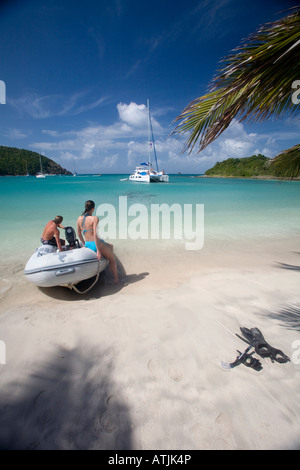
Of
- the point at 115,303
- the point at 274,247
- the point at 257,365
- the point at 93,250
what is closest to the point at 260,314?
the point at 257,365

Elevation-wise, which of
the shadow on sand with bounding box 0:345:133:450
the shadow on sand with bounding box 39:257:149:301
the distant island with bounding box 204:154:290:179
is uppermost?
the distant island with bounding box 204:154:290:179

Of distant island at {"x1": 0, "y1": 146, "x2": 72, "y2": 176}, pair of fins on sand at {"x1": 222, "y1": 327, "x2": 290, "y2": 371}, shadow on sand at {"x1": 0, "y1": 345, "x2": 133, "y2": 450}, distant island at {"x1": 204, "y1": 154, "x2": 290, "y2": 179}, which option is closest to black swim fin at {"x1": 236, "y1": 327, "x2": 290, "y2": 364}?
pair of fins on sand at {"x1": 222, "y1": 327, "x2": 290, "y2": 371}

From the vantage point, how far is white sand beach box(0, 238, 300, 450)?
5.31 ft

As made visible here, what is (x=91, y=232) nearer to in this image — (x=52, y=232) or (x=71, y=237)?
(x=71, y=237)

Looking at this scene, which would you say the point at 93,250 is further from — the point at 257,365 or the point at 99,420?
the point at 257,365

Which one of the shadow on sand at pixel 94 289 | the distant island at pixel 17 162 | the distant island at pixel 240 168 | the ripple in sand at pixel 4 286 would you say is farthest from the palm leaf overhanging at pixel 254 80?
the distant island at pixel 17 162

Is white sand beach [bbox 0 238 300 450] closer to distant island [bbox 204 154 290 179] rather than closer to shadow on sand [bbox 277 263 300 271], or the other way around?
shadow on sand [bbox 277 263 300 271]

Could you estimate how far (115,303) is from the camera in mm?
3553

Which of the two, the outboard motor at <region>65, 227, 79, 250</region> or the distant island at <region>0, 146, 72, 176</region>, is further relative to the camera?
the distant island at <region>0, 146, 72, 176</region>

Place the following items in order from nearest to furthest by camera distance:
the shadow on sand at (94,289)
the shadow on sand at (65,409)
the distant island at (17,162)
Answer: the shadow on sand at (65,409), the shadow on sand at (94,289), the distant island at (17,162)

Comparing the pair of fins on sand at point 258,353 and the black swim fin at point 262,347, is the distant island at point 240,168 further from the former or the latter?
the pair of fins on sand at point 258,353

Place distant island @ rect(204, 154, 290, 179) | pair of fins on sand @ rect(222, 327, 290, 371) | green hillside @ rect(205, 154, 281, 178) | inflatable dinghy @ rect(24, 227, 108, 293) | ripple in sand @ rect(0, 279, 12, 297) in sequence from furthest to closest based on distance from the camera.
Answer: green hillside @ rect(205, 154, 281, 178)
distant island @ rect(204, 154, 290, 179)
ripple in sand @ rect(0, 279, 12, 297)
inflatable dinghy @ rect(24, 227, 108, 293)
pair of fins on sand @ rect(222, 327, 290, 371)

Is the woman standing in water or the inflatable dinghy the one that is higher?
the woman standing in water

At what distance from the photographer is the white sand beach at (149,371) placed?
63.7 inches
